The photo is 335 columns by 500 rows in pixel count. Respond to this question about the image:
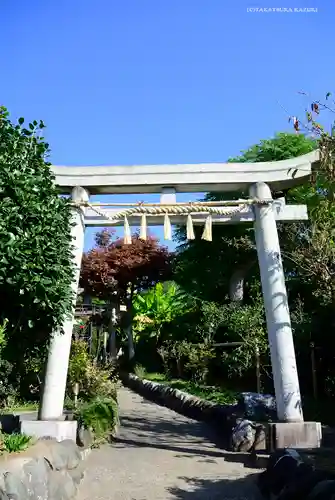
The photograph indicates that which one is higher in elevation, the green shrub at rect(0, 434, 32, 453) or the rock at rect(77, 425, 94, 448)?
the green shrub at rect(0, 434, 32, 453)

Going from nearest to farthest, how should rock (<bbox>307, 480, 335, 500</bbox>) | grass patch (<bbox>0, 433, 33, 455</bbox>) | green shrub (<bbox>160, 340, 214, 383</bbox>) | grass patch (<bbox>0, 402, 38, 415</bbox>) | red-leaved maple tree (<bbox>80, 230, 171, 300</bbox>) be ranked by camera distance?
rock (<bbox>307, 480, 335, 500</bbox>), grass patch (<bbox>0, 433, 33, 455</bbox>), grass patch (<bbox>0, 402, 38, 415</bbox>), green shrub (<bbox>160, 340, 214, 383</bbox>), red-leaved maple tree (<bbox>80, 230, 171, 300</bbox>)

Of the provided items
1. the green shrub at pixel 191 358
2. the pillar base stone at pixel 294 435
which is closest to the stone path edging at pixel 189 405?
the green shrub at pixel 191 358

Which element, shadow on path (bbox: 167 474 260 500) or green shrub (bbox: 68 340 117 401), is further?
green shrub (bbox: 68 340 117 401)

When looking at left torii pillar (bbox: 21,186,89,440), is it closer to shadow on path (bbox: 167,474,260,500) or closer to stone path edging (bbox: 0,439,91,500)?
stone path edging (bbox: 0,439,91,500)

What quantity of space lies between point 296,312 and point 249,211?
163 inches

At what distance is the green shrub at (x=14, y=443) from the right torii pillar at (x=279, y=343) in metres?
3.80

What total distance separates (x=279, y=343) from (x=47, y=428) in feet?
12.8

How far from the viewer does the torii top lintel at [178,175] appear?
8.62 metres

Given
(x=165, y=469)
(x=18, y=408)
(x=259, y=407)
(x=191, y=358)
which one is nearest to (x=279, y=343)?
(x=259, y=407)

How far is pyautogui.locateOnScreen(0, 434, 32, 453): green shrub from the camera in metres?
5.47

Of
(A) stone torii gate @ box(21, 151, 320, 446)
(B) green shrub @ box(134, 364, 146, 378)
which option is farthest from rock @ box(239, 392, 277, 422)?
(B) green shrub @ box(134, 364, 146, 378)

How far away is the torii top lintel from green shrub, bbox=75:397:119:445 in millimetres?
3941

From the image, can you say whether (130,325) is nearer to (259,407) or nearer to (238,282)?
(238,282)

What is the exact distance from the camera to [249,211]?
8.88 meters
